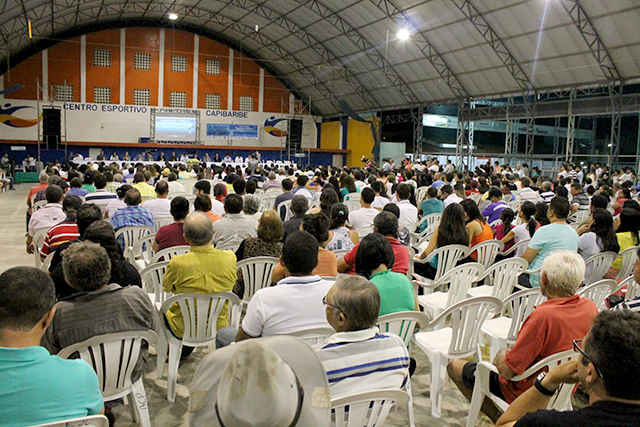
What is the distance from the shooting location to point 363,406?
173 cm

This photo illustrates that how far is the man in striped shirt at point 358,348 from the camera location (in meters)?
1.75

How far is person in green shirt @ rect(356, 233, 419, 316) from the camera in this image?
2652mm

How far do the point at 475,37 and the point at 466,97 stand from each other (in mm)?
3207

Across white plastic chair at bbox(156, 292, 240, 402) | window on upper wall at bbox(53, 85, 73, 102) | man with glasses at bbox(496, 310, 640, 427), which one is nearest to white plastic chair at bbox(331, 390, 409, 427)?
man with glasses at bbox(496, 310, 640, 427)

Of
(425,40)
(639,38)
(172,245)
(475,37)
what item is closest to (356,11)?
(425,40)

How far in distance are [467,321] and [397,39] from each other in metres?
17.3

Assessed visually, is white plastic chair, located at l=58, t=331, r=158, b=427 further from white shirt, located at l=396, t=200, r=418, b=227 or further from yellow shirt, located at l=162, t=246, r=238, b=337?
white shirt, located at l=396, t=200, r=418, b=227

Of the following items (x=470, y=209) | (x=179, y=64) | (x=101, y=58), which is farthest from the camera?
(x=179, y=64)

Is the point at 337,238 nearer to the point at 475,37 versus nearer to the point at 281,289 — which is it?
the point at 281,289

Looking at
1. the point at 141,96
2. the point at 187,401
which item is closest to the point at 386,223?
the point at 187,401

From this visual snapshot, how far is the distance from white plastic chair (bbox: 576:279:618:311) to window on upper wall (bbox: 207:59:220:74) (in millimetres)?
25636

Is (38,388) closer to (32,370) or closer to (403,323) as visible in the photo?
(32,370)

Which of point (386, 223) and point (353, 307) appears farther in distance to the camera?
point (386, 223)

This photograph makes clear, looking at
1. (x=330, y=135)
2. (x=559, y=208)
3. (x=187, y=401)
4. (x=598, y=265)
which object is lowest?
(x=187, y=401)
